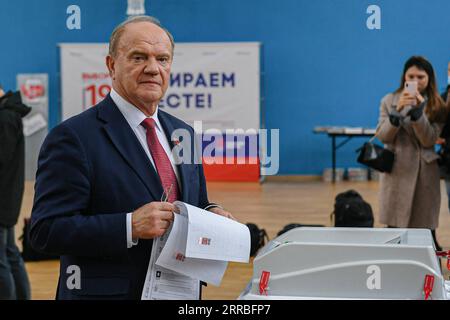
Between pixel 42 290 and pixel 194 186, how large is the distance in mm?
3335

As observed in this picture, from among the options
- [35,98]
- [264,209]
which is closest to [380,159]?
[264,209]

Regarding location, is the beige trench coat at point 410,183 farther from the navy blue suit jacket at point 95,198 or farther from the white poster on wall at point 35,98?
the white poster on wall at point 35,98

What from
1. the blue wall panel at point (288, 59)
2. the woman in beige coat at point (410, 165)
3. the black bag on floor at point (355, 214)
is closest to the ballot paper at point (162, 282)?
the woman in beige coat at point (410, 165)

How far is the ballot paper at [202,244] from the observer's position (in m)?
1.60

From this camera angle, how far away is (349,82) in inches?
440

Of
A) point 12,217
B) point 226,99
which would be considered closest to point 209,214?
point 12,217

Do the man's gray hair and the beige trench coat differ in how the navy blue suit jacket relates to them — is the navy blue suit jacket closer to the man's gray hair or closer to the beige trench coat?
the man's gray hair

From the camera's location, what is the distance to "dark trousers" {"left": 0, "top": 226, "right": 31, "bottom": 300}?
3.91 meters

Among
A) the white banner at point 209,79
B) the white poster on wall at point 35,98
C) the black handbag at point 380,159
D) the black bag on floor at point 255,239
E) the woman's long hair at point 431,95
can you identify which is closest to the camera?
the woman's long hair at point 431,95

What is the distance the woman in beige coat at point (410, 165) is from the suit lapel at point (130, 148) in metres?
2.93

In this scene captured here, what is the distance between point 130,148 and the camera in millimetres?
1695

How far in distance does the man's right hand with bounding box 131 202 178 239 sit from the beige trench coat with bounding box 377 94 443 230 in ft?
10.4

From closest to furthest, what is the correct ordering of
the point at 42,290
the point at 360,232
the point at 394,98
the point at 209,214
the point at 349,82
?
1. the point at 209,214
2. the point at 360,232
3. the point at 394,98
4. the point at 42,290
5. the point at 349,82
